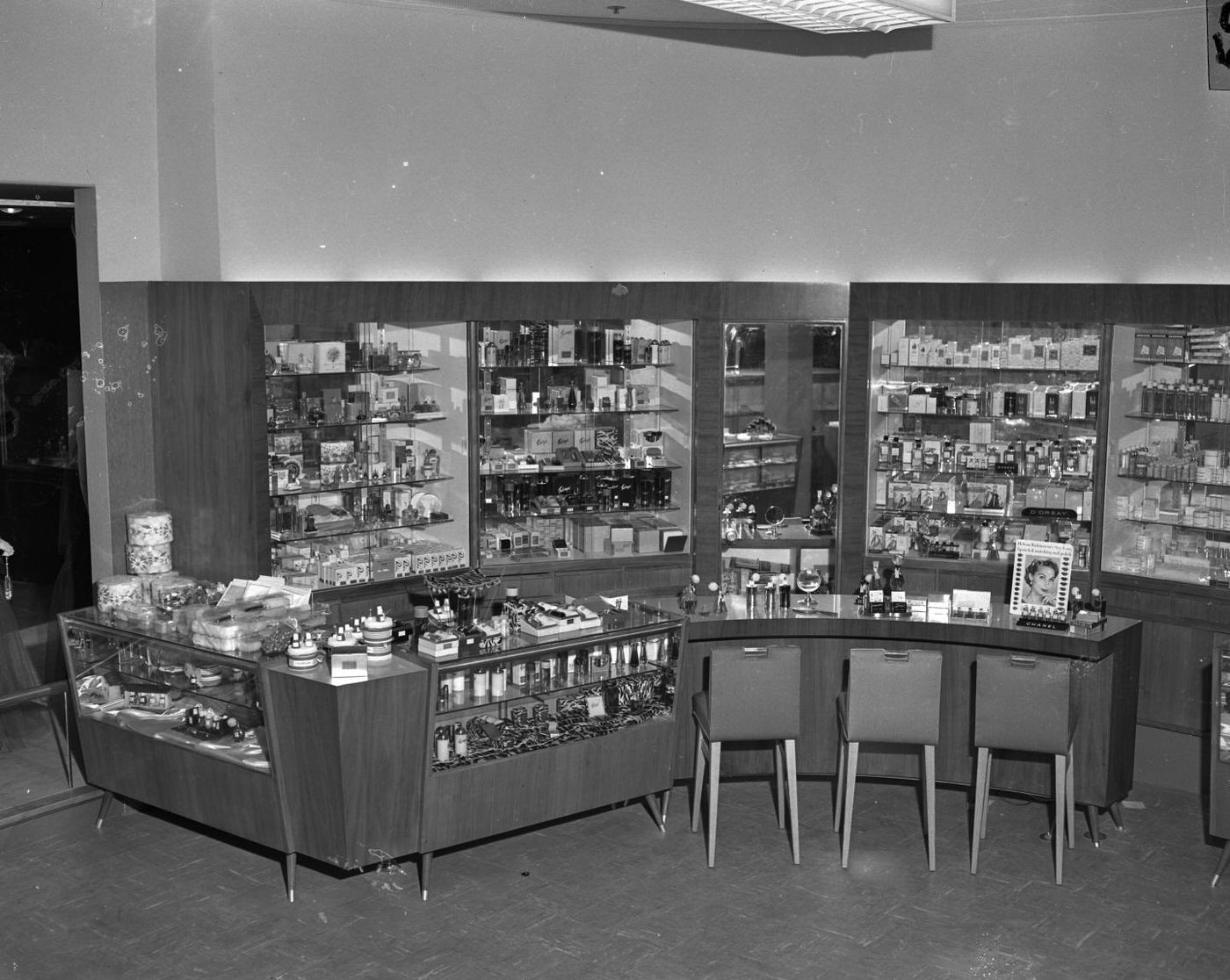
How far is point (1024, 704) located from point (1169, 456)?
6.67ft

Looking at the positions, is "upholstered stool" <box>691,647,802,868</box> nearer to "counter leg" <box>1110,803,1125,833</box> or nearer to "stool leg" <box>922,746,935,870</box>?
"stool leg" <box>922,746,935,870</box>

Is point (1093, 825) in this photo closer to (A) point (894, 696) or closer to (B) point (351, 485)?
(A) point (894, 696)

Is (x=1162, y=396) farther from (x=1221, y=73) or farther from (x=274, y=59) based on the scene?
(x=274, y=59)

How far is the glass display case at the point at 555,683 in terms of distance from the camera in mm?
5500

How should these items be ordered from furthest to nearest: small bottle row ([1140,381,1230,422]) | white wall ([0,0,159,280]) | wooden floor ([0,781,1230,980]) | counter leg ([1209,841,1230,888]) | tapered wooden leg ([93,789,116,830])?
small bottle row ([1140,381,1230,422]) → tapered wooden leg ([93,789,116,830]) → white wall ([0,0,159,280]) → counter leg ([1209,841,1230,888]) → wooden floor ([0,781,1230,980])

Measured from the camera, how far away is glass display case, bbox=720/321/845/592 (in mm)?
7352

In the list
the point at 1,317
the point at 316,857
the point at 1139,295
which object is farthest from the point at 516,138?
the point at 316,857

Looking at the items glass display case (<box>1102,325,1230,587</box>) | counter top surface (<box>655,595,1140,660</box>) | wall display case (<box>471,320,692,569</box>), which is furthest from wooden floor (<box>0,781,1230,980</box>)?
wall display case (<box>471,320,692,569</box>)

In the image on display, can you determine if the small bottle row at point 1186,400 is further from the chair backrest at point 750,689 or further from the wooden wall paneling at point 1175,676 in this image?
the chair backrest at point 750,689

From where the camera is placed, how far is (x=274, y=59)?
6.45 metres

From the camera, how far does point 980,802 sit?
584 centimetres

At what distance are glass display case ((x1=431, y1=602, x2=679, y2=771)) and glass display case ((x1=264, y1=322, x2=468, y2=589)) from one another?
1.27 metres

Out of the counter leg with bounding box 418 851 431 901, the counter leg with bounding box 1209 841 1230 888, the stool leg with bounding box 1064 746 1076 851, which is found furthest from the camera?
the stool leg with bounding box 1064 746 1076 851

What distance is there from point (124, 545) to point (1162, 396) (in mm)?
5319
